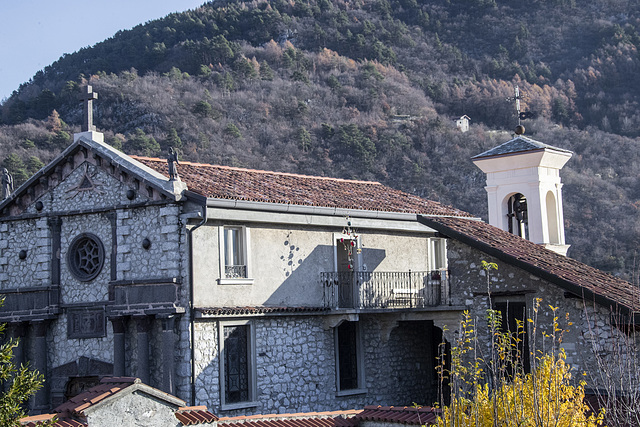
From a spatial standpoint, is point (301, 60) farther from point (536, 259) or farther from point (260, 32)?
point (536, 259)

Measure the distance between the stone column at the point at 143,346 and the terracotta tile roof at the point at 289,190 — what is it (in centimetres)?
310

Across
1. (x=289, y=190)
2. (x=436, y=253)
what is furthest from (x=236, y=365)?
(x=436, y=253)

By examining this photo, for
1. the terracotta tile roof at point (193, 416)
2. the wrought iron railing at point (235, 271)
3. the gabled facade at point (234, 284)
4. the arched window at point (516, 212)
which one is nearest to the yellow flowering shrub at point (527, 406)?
the terracotta tile roof at point (193, 416)

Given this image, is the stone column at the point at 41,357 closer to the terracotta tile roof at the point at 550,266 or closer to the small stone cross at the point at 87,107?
the small stone cross at the point at 87,107

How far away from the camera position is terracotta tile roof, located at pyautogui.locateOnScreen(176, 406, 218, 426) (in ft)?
38.4

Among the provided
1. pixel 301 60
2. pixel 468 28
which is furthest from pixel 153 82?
pixel 468 28

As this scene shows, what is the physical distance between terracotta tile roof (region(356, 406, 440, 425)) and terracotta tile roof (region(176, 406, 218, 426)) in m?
3.15

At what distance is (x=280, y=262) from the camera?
21.2 meters

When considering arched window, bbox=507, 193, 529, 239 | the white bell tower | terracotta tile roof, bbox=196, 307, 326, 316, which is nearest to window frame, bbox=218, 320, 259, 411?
terracotta tile roof, bbox=196, 307, 326, 316

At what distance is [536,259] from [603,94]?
5566cm

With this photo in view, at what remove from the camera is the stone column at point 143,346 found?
19375 mm

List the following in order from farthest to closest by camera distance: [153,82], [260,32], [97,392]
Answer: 1. [260,32]
2. [153,82]
3. [97,392]

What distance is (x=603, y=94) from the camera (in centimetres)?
7050

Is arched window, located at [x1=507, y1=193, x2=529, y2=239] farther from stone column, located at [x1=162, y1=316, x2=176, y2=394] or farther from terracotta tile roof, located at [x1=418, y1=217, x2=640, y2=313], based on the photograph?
stone column, located at [x1=162, y1=316, x2=176, y2=394]
